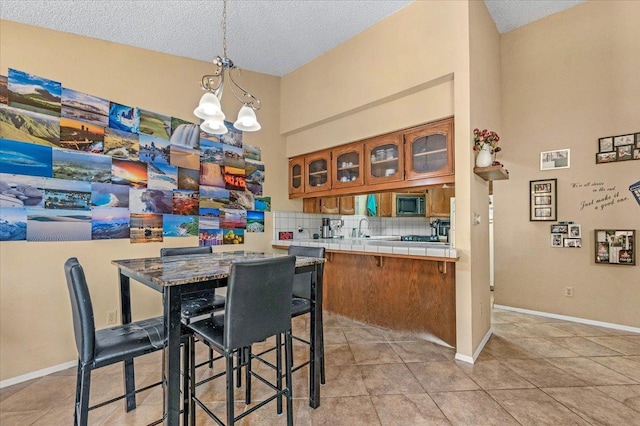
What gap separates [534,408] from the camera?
190 cm

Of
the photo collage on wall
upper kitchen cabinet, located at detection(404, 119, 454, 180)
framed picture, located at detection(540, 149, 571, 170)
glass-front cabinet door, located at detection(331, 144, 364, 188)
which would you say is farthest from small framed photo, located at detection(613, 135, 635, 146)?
the photo collage on wall

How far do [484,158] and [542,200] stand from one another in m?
1.83

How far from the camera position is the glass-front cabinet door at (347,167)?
3602 mm

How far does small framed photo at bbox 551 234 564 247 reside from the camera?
3.66m

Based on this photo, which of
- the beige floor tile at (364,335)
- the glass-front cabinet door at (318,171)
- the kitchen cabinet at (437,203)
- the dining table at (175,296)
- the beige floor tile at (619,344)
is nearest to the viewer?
the dining table at (175,296)

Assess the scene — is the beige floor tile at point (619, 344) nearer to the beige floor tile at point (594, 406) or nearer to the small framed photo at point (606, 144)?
the beige floor tile at point (594, 406)

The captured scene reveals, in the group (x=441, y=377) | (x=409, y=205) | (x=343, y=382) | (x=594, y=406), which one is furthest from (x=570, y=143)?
(x=343, y=382)

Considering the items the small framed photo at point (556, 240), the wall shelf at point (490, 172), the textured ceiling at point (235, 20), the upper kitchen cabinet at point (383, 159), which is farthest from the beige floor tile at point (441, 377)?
the textured ceiling at point (235, 20)

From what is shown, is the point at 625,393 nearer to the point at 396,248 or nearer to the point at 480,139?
the point at 396,248

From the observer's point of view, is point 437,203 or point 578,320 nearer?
point 578,320

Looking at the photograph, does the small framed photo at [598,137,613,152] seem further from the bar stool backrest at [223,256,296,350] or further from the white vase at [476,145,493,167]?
the bar stool backrest at [223,256,296,350]

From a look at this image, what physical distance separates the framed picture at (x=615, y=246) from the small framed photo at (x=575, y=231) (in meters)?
0.14

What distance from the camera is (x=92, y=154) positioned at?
2725 mm

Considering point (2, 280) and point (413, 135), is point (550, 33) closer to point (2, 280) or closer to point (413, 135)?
point (413, 135)
